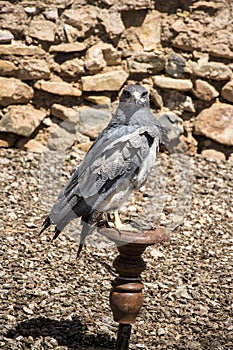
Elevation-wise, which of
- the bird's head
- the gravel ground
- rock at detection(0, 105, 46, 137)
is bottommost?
the gravel ground

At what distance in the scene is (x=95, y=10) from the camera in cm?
607

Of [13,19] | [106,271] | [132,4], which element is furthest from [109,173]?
[132,4]

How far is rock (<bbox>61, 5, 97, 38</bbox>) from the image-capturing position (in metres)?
6.00

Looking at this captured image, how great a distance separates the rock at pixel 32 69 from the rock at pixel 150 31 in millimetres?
924

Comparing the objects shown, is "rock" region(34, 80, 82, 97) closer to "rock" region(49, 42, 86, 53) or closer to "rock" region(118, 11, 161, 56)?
"rock" region(49, 42, 86, 53)

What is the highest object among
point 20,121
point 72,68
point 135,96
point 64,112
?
point 135,96

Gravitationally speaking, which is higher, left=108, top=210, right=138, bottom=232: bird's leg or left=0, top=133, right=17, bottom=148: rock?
left=108, top=210, right=138, bottom=232: bird's leg

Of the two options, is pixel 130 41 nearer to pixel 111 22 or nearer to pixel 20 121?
pixel 111 22

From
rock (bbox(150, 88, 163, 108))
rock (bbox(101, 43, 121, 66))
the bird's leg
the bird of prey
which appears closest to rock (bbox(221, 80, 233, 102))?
rock (bbox(150, 88, 163, 108))

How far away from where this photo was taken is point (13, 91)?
5895 mm

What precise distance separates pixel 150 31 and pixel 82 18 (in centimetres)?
65

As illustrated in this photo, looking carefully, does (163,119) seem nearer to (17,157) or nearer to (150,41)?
(150,41)

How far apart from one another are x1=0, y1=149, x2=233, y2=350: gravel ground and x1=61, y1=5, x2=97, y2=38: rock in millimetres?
1094

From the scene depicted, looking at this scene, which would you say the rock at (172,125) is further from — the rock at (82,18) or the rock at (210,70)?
the rock at (82,18)
